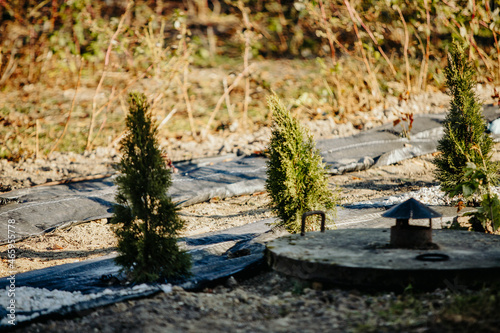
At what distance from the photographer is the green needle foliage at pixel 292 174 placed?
14.0ft

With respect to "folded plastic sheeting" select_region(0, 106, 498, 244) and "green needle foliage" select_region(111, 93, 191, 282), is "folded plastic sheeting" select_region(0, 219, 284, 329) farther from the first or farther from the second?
"folded plastic sheeting" select_region(0, 106, 498, 244)

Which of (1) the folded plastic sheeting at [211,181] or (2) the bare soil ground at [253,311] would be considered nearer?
(2) the bare soil ground at [253,311]

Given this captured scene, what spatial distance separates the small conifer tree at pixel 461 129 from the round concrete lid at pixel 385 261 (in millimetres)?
1413

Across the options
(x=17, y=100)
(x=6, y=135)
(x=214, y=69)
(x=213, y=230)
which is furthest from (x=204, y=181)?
(x=214, y=69)

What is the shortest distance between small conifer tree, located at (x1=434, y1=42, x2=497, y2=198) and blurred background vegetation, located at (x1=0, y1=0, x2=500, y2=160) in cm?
219

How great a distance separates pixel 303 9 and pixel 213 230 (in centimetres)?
637

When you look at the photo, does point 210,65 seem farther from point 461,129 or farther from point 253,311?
point 253,311

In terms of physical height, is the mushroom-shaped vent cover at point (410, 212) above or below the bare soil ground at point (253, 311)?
above

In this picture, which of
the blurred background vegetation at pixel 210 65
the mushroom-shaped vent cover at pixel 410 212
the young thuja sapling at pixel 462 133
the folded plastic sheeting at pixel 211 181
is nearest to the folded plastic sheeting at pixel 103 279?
the folded plastic sheeting at pixel 211 181

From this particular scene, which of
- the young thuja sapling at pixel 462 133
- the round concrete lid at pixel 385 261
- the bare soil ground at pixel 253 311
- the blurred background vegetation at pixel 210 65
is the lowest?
the bare soil ground at pixel 253 311

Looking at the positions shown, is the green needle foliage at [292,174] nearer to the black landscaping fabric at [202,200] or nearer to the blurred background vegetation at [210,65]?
the black landscaping fabric at [202,200]

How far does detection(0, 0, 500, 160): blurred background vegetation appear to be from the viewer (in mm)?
9039

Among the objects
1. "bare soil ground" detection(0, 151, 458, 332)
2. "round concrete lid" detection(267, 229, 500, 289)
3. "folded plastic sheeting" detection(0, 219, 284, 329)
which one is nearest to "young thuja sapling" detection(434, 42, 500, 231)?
"round concrete lid" detection(267, 229, 500, 289)

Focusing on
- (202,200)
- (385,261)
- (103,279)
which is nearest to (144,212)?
(103,279)
